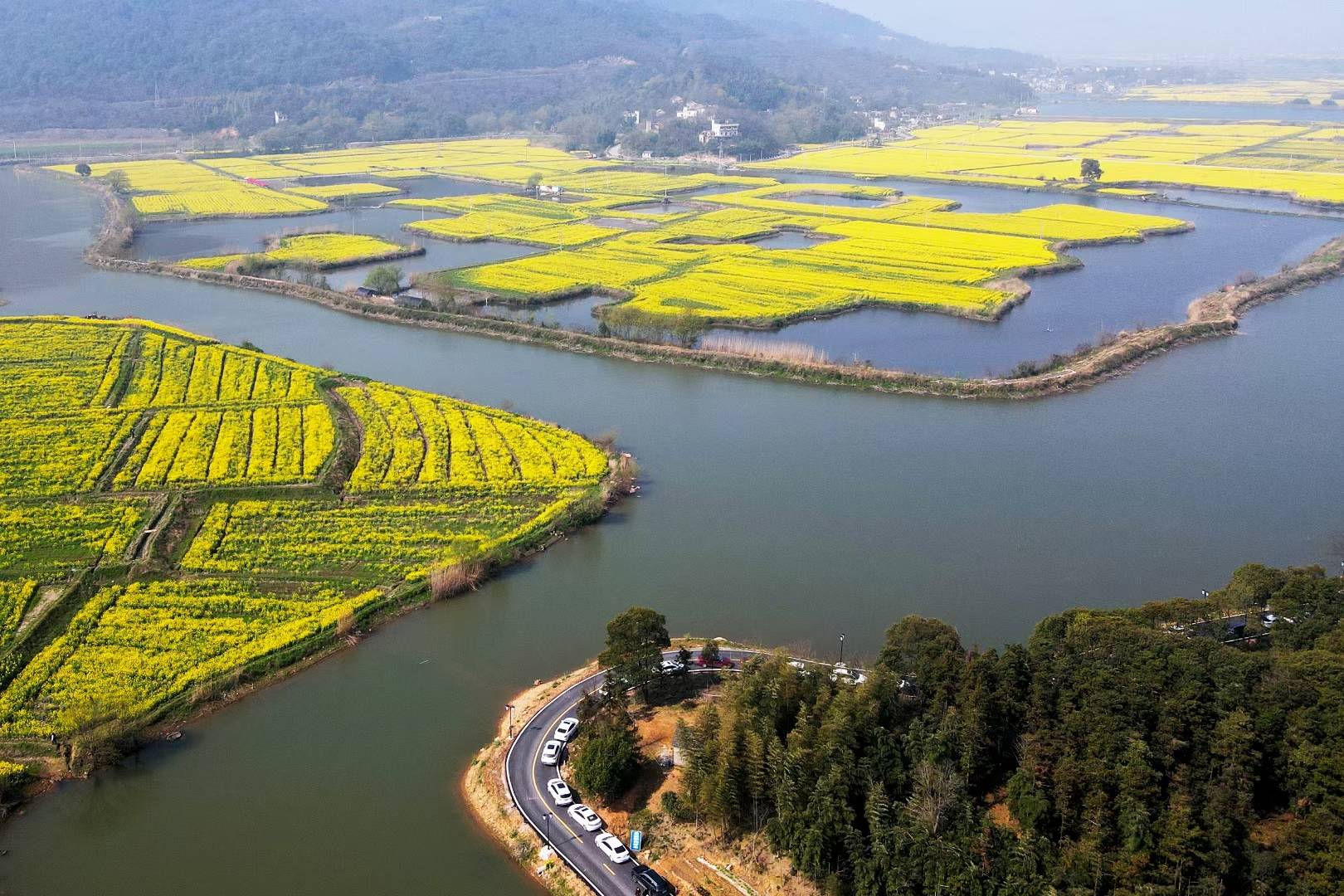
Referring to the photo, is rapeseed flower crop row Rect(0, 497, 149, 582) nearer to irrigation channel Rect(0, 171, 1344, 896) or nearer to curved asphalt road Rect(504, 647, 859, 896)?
irrigation channel Rect(0, 171, 1344, 896)

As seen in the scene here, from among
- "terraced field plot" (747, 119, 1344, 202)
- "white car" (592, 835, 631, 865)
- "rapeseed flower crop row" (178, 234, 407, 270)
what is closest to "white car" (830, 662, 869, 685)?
"white car" (592, 835, 631, 865)

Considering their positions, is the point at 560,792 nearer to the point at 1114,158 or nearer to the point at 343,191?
the point at 343,191

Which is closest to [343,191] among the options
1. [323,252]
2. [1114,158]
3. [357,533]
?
[323,252]

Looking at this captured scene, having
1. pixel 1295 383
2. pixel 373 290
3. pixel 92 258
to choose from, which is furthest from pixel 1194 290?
pixel 92 258

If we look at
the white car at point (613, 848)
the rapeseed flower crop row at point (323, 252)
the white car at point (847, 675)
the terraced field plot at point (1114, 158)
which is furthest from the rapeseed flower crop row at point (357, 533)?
the terraced field plot at point (1114, 158)

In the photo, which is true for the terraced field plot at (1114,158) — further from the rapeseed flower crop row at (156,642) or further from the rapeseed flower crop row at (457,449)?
the rapeseed flower crop row at (156,642)

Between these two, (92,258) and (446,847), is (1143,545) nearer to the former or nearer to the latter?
(446,847)
